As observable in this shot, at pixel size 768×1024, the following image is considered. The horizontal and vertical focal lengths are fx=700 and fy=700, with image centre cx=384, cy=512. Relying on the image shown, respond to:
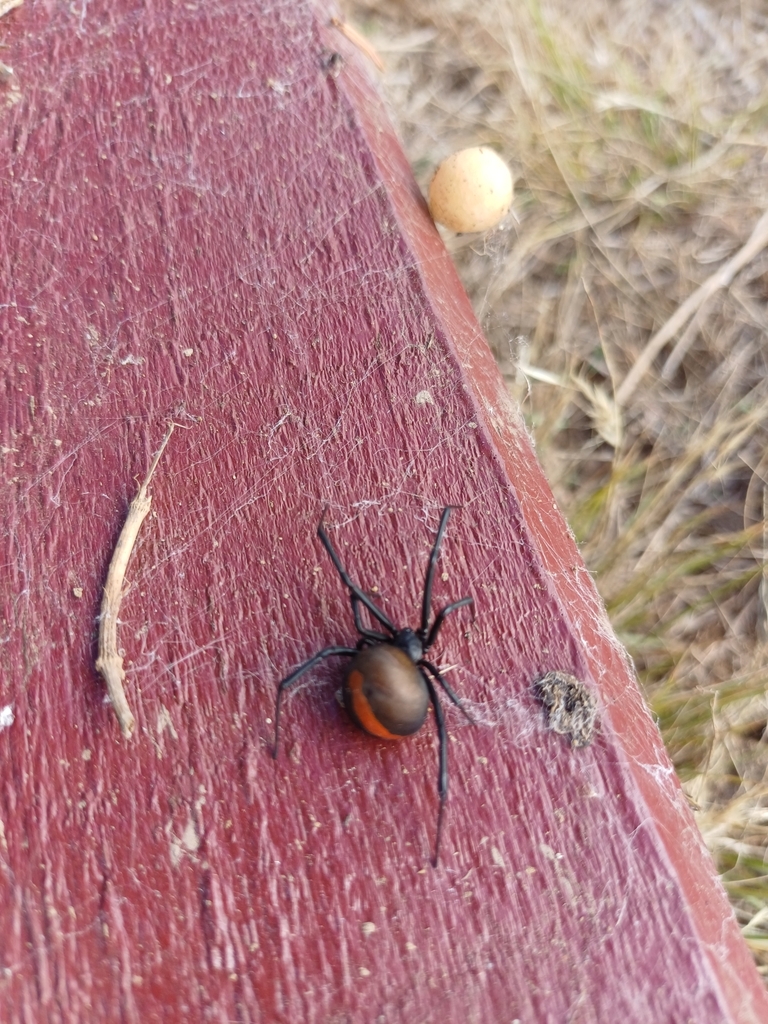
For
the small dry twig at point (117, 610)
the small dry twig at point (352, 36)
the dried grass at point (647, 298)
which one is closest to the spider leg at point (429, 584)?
the small dry twig at point (117, 610)

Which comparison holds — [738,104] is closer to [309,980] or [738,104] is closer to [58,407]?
[58,407]

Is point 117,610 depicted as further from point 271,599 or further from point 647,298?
point 647,298

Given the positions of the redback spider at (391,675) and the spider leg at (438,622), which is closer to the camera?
the redback spider at (391,675)

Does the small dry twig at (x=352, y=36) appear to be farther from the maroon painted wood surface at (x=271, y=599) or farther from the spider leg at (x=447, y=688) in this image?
the spider leg at (x=447, y=688)

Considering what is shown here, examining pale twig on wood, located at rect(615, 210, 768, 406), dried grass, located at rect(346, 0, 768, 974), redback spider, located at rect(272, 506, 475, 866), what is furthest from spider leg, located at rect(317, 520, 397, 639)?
pale twig on wood, located at rect(615, 210, 768, 406)

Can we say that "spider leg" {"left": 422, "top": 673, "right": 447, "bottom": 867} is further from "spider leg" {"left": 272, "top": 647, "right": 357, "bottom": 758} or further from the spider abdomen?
"spider leg" {"left": 272, "top": 647, "right": 357, "bottom": 758}

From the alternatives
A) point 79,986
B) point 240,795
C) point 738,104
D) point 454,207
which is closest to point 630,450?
point 454,207
